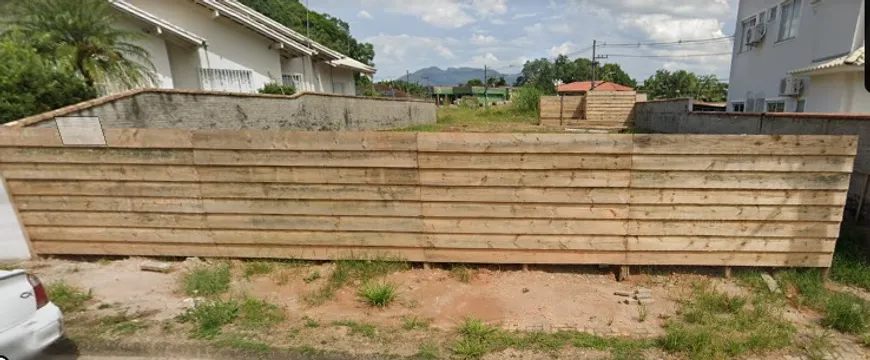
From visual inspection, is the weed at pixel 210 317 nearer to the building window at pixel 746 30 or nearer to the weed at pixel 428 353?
the weed at pixel 428 353

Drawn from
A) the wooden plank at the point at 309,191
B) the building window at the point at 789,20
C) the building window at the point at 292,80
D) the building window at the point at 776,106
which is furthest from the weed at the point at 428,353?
the building window at the point at 789,20

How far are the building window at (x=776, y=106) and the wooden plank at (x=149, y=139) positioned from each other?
57.4 feet

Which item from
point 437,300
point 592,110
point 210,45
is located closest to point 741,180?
point 437,300

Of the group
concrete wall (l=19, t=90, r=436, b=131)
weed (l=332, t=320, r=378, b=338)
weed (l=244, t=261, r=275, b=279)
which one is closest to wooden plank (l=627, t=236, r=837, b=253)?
weed (l=332, t=320, r=378, b=338)

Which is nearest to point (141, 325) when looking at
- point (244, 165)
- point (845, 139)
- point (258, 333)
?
point (258, 333)

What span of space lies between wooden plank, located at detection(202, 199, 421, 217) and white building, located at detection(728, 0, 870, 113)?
1229 centimetres

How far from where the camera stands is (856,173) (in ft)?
13.1

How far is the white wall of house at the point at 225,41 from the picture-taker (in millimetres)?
12320

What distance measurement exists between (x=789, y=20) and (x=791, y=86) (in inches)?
113

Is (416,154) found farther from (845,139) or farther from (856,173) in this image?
(856,173)

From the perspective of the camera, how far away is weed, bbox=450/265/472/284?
3784mm

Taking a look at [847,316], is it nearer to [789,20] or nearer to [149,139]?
[149,139]

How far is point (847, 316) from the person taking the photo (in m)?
2.92

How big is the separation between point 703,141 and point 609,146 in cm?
86
